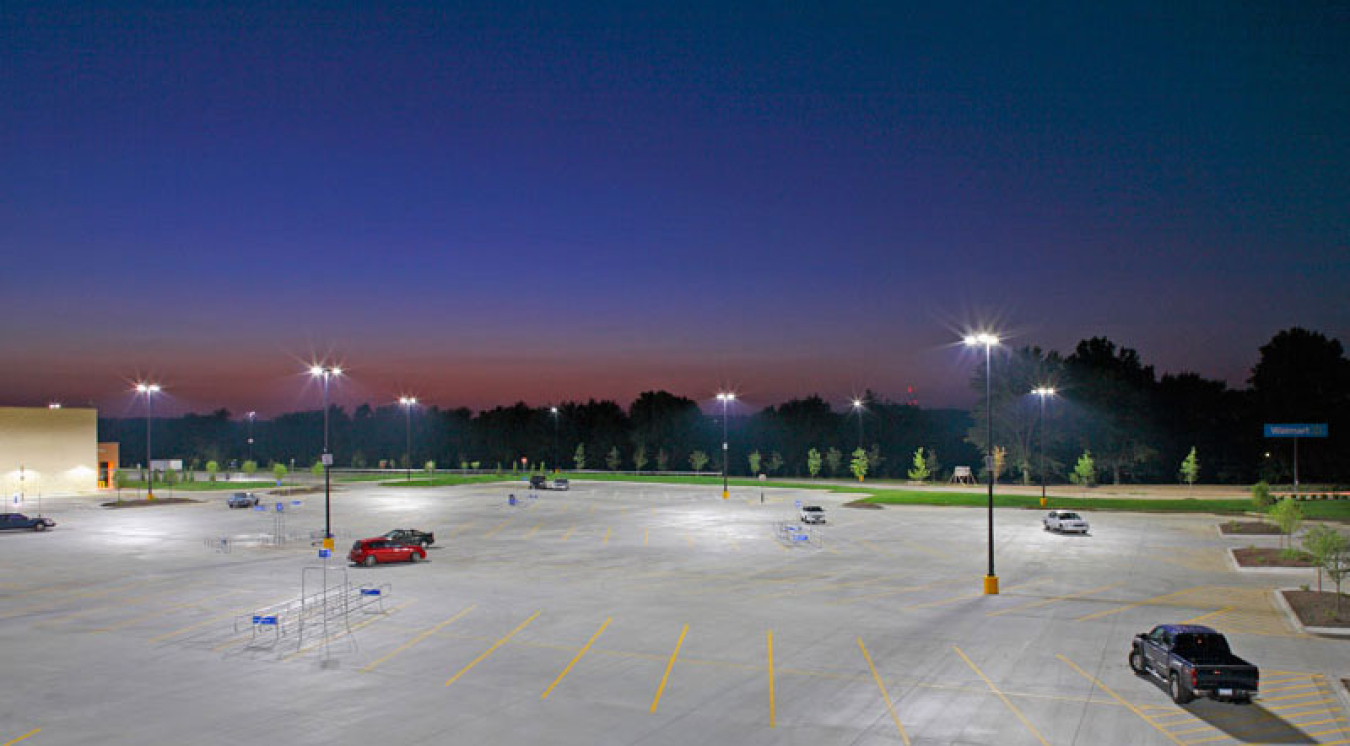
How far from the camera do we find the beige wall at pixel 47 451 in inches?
2972

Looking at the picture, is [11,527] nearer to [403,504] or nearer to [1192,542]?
[403,504]

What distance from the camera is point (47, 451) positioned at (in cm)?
7819

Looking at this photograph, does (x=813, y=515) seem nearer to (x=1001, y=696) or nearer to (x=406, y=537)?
(x=406, y=537)

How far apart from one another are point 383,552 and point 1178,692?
28.2 meters

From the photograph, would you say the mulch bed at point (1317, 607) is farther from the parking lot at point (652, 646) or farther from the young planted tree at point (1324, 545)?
the young planted tree at point (1324, 545)

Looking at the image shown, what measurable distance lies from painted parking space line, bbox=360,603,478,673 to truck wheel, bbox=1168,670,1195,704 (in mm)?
17058

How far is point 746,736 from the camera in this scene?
1478 cm

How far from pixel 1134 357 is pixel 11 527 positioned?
106180mm

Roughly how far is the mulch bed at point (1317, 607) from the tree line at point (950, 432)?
4295 centimetres

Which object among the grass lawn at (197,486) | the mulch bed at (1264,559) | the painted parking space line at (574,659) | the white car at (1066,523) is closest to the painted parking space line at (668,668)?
the painted parking space line at (574,659)

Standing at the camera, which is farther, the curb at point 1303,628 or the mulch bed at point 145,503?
the mulch bed at point 145,503

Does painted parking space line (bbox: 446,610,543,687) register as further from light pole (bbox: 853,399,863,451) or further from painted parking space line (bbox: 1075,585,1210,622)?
light pole (bbox: 853,399,863,451)

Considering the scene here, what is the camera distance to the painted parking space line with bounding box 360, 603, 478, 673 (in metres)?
19.3

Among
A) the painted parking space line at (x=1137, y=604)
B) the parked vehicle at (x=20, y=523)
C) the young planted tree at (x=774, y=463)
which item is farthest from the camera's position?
the young planted tree at (x=774, y=463)
